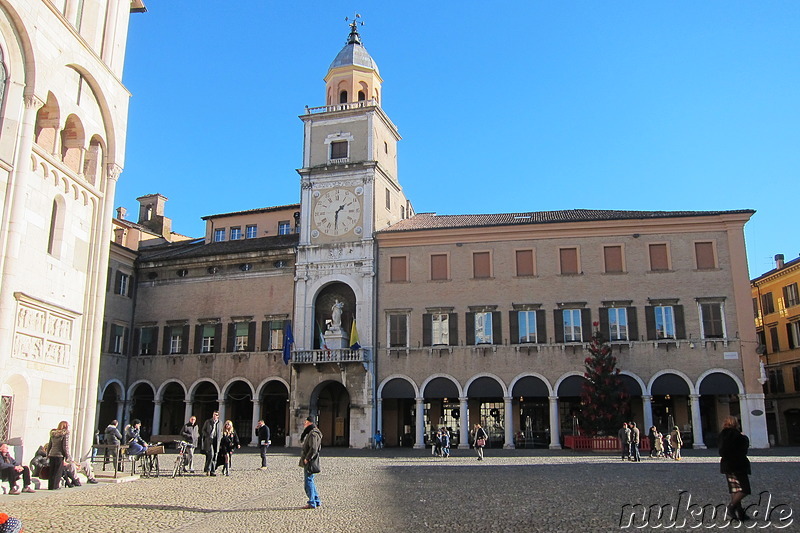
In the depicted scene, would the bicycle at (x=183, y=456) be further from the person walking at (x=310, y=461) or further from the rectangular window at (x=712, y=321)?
the rectangular window at (x=712, y=321)

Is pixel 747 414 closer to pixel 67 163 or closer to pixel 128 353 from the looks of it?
pixel 67 163

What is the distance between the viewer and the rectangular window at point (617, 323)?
36.0 meters

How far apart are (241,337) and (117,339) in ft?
24.3

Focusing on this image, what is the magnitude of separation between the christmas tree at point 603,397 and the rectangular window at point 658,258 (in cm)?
568

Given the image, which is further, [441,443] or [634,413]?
[634,413]

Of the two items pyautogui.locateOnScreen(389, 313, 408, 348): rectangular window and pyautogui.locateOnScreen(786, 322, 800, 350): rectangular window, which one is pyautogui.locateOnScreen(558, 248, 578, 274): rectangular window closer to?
pyautogui.locateOnScreen(389, 313, 408, 348): rectangular window

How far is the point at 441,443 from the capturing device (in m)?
30.0

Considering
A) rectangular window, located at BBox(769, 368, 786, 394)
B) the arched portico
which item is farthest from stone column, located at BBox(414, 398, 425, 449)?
rectangular window, located at BBox(769, 368, 786, 394)

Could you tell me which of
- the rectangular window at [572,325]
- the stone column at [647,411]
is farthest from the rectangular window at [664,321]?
the rectangular window at [572,325]

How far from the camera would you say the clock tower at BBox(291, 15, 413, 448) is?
38500 millimetres

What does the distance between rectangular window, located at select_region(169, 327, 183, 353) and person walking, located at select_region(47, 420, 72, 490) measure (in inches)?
1062

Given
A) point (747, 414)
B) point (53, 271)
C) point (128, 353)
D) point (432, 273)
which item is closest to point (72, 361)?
point (53, 271)

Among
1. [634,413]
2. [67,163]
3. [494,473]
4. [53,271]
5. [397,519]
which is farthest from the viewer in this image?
[634,413]

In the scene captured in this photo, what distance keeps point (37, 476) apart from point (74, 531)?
273 inches
